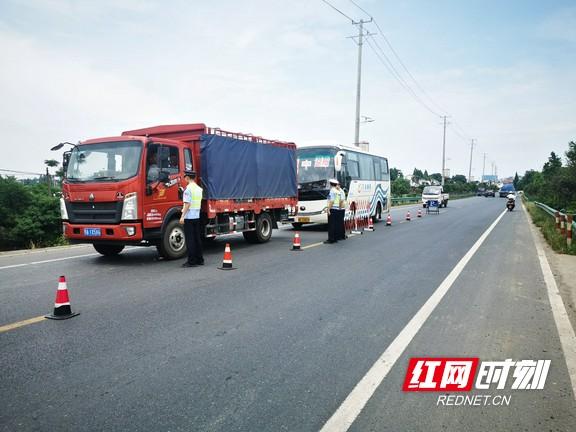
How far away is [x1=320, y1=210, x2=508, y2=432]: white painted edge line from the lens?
9.65ft

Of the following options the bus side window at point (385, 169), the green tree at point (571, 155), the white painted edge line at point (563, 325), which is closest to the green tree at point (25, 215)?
the bus side window at point (385, 169)

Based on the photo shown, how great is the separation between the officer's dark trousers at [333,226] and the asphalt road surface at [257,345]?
4014mm

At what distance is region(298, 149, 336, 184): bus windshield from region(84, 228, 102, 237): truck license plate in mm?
9206

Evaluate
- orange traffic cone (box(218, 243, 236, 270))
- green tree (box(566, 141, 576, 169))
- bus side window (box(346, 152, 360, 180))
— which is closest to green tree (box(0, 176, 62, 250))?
bus side window (box(346, 152, 360, 180))

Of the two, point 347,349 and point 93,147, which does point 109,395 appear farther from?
point 93,147

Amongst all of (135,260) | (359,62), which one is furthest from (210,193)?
(359,62)

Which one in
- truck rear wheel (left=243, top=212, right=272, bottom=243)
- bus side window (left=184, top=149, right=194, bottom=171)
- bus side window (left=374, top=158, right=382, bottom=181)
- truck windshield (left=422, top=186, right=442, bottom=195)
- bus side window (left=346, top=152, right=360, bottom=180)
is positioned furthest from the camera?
truck windshield (left=422, top=186, right=442, bottom=195)

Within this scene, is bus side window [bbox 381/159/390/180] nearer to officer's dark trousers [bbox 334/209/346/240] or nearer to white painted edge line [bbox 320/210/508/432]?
officer's dark trousers [bbox 334/209/346/240]

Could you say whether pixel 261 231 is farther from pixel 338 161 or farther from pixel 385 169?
pixel 385 169

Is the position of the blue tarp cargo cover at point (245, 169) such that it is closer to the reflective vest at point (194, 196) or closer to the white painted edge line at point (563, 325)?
the reflective vest at point (194, 196)

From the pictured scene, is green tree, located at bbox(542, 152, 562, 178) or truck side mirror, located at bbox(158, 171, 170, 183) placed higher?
green tree, located at bbox(542, 152, 562, 178)

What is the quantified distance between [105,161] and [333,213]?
265 inches

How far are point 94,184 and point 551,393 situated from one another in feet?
26.9

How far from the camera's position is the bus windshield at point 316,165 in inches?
641
